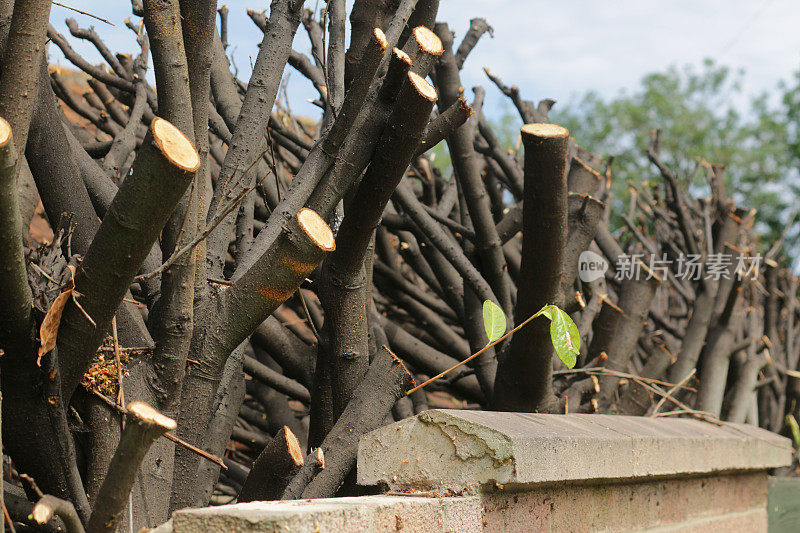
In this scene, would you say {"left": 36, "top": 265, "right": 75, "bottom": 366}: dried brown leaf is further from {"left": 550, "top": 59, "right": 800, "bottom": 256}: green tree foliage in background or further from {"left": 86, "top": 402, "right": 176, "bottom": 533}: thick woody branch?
{"left": 550, "top": 59, "right": 800, "bottom": 256}: green tree foliage in background

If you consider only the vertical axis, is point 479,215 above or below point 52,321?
above

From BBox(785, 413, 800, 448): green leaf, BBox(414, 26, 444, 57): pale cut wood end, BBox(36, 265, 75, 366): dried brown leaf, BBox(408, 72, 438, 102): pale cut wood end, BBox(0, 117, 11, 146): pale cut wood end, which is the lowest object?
BBox(785, 413, 800, 448): green leaf

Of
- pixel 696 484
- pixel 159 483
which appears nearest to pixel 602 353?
pixel 696 484

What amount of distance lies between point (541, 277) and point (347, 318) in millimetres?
576

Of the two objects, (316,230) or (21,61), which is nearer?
(21,61)

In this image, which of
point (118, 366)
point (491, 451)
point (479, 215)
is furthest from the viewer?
point (479, 215)

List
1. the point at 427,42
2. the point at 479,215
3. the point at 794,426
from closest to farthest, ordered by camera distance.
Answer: the point at 427,42
the point at 479,215
the point at 794,426

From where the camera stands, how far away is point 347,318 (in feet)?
6.80

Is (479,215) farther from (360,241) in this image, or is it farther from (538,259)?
(360,241)

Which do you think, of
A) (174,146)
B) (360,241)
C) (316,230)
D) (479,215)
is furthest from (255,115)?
(479,215)

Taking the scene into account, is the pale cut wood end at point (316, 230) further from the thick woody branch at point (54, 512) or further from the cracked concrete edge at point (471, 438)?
the thick woody branch at point (54, 512)

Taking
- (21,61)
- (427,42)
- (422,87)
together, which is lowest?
(21,61)

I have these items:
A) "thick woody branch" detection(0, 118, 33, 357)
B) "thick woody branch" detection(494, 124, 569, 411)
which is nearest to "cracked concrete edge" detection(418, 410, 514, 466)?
"thick woody branch" detection(494, 124, 569, 411)

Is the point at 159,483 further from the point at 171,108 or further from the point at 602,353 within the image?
the point at 602,353
